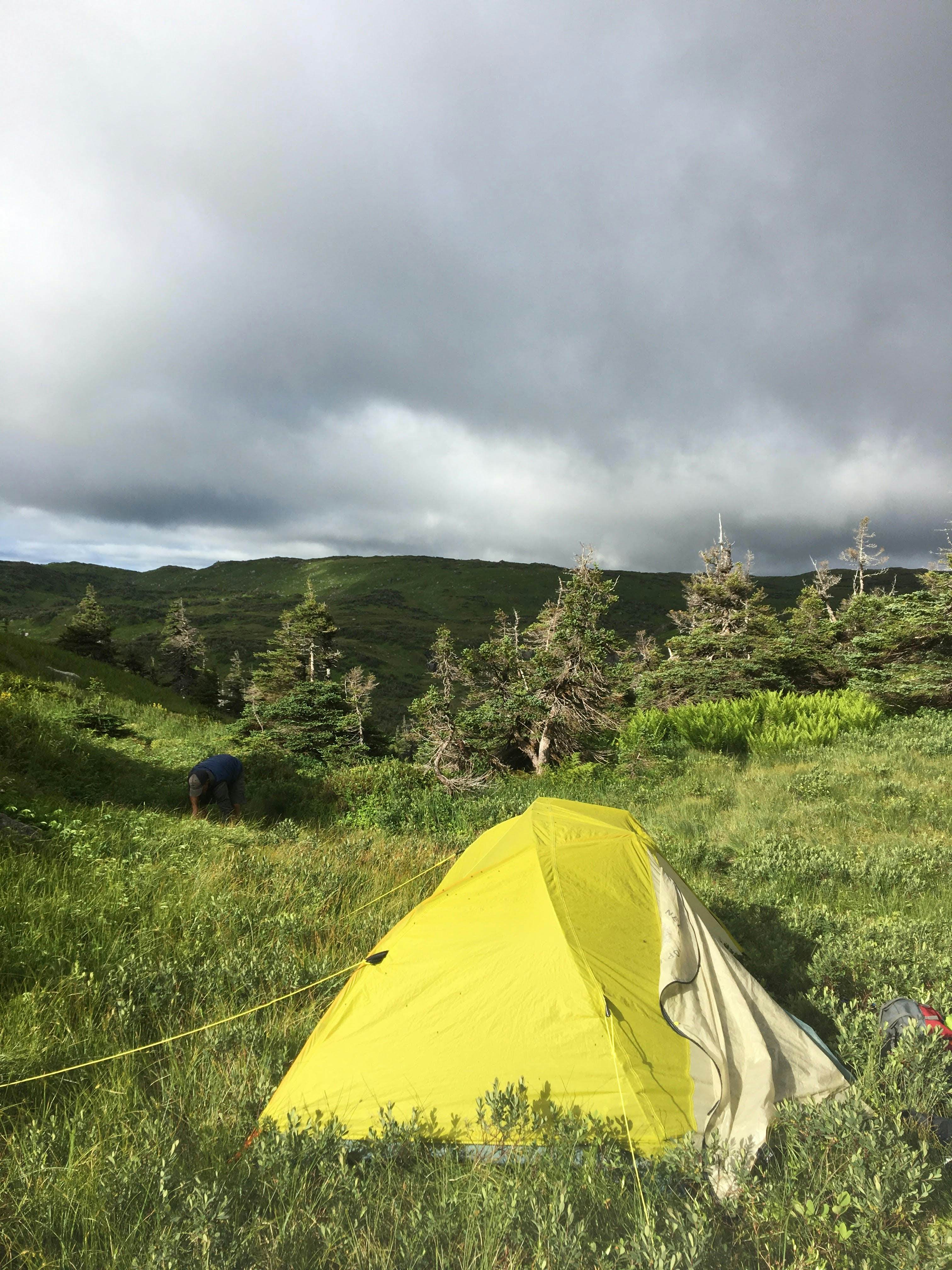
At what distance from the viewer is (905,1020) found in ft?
11.4

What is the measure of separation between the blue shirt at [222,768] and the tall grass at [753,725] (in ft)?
27.4

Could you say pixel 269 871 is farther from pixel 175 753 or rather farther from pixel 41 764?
pixel 175 753

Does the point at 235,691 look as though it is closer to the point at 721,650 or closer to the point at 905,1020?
the point at 721,650

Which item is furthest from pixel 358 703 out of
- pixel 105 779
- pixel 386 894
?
pixel 386 894

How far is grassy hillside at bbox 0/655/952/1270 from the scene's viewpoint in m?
2.27

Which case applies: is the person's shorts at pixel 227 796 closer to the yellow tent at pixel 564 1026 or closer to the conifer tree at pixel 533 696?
the conifer tree at pixel 533 696

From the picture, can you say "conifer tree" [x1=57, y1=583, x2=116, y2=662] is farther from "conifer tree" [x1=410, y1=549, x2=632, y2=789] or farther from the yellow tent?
the yellow tent

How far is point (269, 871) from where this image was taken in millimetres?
6242

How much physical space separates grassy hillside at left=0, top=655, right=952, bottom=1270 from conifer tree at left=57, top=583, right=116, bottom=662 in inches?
1167

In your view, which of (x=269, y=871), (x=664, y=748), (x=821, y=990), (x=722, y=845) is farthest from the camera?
(x=664, y=748)

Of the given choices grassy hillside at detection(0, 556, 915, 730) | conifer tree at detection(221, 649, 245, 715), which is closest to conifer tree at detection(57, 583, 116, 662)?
conifer tree at detection(221, 649, 245, 715)

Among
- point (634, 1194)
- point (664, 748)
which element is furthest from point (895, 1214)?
point (664, 748)

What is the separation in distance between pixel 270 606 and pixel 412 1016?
143 metres

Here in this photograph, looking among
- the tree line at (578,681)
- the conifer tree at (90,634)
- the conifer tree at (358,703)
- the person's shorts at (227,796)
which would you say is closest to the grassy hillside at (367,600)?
the conifer tree at (90,634)
